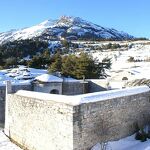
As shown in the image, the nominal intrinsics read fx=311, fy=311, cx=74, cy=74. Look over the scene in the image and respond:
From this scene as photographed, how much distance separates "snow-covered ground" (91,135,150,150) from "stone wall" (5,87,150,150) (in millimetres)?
236

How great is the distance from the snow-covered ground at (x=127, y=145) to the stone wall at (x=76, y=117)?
236 mm

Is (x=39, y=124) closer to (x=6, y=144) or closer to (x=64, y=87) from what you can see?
(x=6, y=144)

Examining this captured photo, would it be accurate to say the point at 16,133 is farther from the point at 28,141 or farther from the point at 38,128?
the point at 38,128

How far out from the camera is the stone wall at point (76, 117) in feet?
41.9

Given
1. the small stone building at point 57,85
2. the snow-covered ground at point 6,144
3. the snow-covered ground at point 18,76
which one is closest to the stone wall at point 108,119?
the snow-covered ground at point 6,144

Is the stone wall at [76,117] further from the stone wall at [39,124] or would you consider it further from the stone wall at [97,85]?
the stone wall at [97,85]

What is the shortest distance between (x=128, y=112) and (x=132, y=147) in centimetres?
179

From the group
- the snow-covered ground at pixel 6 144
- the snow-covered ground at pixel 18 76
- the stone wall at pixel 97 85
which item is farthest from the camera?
the stone wall at pixel 97 85

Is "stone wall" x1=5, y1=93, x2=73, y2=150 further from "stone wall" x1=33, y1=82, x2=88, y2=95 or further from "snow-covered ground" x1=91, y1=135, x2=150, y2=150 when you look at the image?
"stone wall" x1=33, y1=82, x2=88, y2=95

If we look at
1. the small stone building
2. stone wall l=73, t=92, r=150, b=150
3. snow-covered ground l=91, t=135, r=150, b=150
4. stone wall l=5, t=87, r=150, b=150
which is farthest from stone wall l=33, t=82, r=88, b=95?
snow-covered ground l=91, t=135, r=150, b=150

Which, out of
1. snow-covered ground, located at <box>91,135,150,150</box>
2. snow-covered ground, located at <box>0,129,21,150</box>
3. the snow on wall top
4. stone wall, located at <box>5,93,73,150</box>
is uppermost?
the snow on wall top

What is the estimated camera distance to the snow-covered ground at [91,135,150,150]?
13802 mm

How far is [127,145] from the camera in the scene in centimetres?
1443

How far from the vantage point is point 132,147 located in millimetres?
14203
